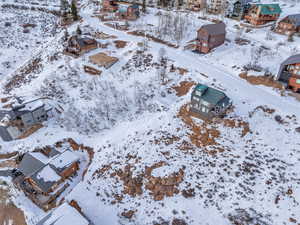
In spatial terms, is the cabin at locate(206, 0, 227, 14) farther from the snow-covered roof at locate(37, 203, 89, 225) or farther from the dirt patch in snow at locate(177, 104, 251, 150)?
the snow-covered roof at locate(37, 203, 89, 225)

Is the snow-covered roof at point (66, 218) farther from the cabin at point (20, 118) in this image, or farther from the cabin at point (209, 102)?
the cabin at point (209, 102)

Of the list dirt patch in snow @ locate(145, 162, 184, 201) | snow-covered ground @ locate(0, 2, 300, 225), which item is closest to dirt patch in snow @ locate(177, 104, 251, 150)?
snow-covered ground @ locate(0, 2, 300, 225)

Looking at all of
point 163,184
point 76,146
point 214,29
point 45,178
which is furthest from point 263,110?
point 45,178

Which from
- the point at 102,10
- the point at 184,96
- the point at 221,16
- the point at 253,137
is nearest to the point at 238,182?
the point at 253,137

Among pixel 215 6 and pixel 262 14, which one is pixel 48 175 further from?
pixel 215 6

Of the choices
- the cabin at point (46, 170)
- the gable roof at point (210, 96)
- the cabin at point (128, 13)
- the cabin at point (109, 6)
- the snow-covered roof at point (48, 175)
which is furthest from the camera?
the cabin at point (109, 6)

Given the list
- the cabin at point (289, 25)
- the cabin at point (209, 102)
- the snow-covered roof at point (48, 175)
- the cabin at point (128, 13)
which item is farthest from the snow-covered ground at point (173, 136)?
the cabin at point (128, 13)
